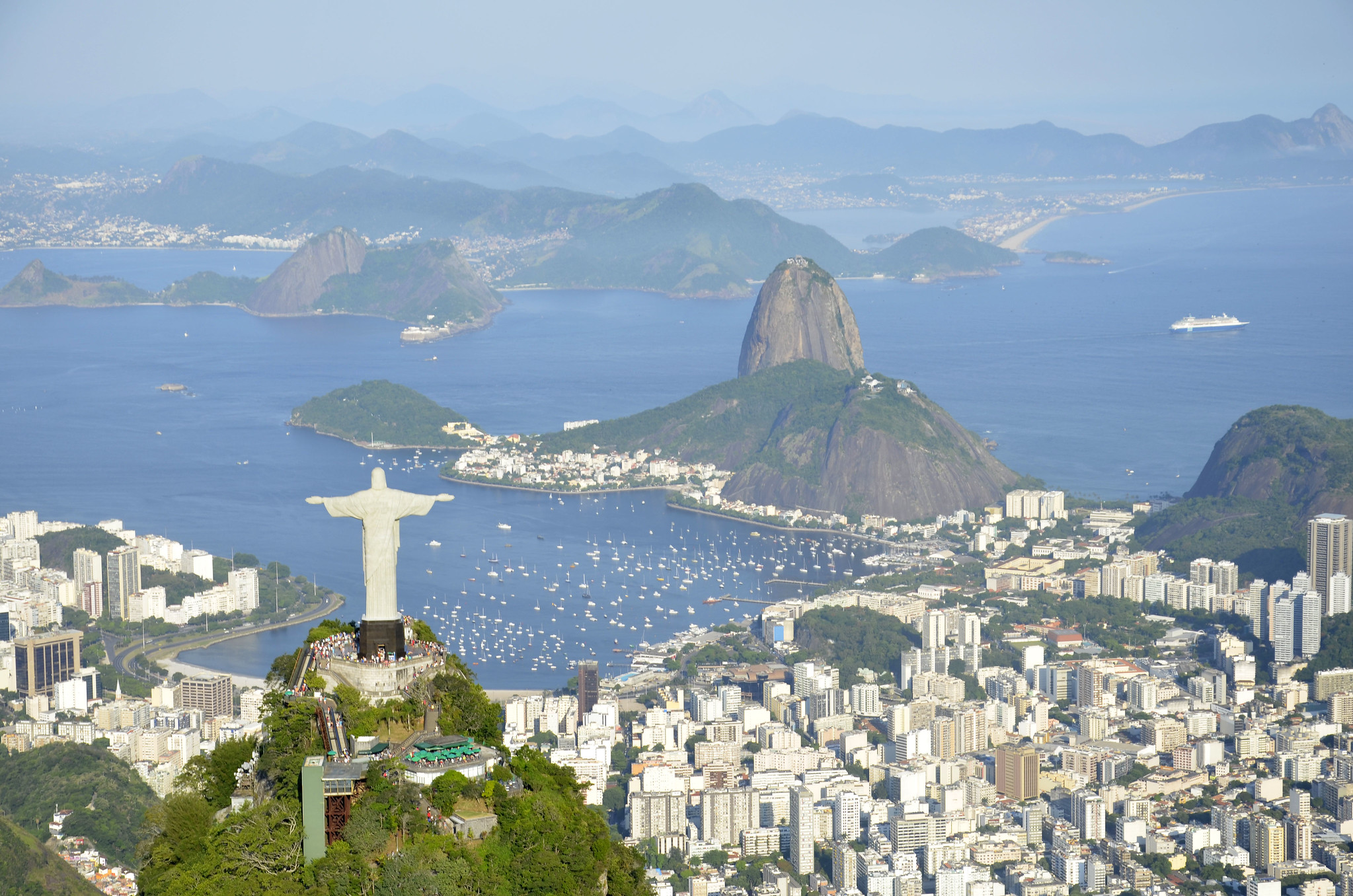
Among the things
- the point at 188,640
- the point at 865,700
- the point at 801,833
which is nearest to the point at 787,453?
the point at 188,640

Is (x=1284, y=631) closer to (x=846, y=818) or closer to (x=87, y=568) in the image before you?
(x=846, y=818)

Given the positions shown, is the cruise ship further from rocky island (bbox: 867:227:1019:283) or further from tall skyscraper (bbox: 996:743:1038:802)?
tall skyscraper (bbox: 996:743:1038:802)

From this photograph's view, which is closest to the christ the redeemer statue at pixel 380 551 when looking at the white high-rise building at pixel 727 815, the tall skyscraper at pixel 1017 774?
the white high-rise building at pixel 727 815

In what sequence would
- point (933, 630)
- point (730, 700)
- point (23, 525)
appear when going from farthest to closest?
1. point (23, 525)
2. point (933, 630)
3. point (730, 700)

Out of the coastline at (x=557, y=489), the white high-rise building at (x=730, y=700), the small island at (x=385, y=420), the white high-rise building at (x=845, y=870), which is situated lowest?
the white high-rise building at (x=845, y=870)

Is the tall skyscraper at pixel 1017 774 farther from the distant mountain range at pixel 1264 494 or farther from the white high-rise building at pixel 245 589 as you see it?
the white high-rise building at pixel 245 589

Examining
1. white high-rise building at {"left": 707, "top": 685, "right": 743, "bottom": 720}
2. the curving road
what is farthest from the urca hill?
white high-rise building at {"left": 707, "top": 685, "right": 743, "bottom": 720}

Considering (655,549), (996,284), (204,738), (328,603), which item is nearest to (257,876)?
(204,738)
